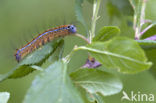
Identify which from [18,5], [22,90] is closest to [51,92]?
[22,90]

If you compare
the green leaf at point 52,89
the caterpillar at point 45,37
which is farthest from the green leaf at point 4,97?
the caterpillar at point 45,37

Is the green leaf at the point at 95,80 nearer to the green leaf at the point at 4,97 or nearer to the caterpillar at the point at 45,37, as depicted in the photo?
the green leaf at the point at 4,97

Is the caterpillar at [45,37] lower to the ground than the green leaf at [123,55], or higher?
lower

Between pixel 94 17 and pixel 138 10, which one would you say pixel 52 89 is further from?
pixel 138 10

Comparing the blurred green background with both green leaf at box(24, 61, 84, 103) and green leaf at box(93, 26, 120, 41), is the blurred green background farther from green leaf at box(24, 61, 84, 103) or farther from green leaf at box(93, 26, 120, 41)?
green leaf at box(24, 61, 84, 103)

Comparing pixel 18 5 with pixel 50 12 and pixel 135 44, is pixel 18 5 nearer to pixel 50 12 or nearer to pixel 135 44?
pixel 50 12

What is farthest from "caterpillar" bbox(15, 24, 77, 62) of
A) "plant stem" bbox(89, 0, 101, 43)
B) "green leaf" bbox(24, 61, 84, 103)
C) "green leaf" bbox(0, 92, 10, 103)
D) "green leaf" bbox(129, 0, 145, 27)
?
"green leaf" bbox(24, 61, 84, 103)

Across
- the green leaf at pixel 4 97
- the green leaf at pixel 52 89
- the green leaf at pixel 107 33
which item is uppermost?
the green leaf at pixel 107 33

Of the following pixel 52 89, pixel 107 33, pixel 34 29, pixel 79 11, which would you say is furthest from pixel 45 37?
pixel 34 29
